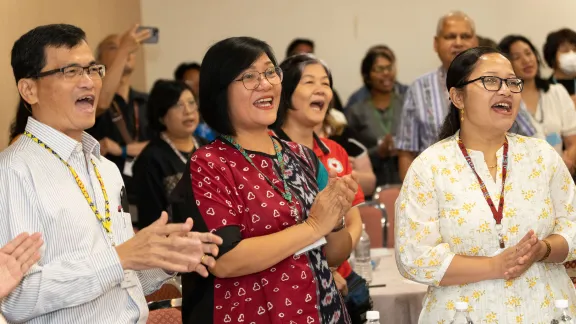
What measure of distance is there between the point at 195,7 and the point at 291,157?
5381mm

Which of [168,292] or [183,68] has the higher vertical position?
[183,68]

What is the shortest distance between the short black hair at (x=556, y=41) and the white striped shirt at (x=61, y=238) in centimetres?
499

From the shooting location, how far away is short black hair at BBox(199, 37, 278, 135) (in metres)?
2.76

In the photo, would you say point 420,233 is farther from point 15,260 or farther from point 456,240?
point 15,260

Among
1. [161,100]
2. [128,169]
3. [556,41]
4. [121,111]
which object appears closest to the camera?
[161,100]

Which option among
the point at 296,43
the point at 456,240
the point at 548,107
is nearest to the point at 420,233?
the point at 456,240

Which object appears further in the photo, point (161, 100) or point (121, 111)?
point (121, 111)

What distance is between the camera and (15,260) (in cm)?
220

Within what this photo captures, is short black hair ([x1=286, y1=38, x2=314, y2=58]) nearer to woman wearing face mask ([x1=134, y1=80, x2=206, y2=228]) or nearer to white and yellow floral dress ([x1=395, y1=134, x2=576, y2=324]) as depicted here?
woman wearing face mask ([x1=134, y1=80, x2=206, y2=228])

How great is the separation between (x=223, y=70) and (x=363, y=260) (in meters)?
1.61

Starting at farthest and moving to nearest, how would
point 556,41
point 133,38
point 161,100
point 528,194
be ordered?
point 556,41 → point 161,100 → point 133,38 → point 528,194

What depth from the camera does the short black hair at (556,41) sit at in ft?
22.1

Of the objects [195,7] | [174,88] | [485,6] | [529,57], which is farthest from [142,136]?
[485,6]

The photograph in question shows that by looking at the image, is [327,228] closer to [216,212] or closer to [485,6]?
[216,212]
